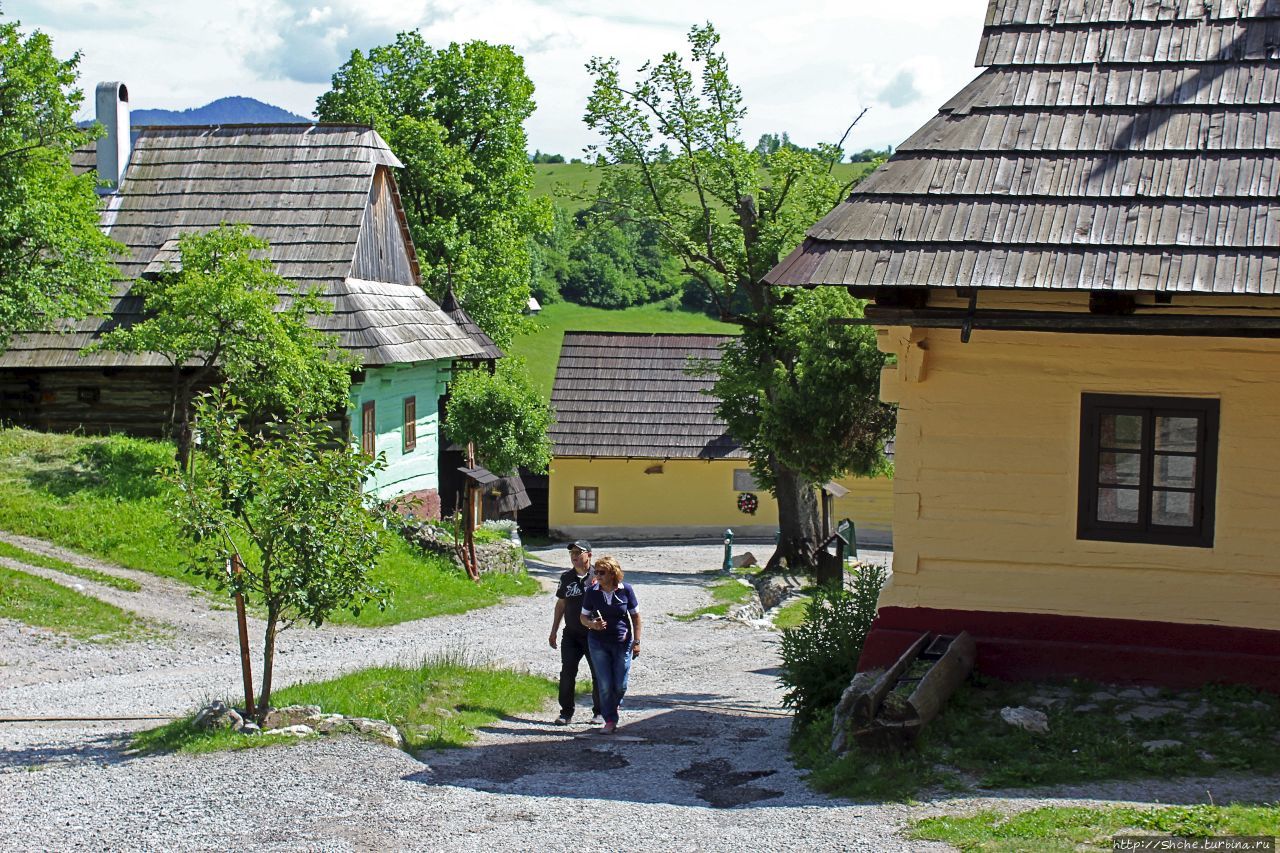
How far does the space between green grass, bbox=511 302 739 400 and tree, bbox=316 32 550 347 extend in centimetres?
2811

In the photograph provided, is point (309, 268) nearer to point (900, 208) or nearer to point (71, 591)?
point (71, 591)

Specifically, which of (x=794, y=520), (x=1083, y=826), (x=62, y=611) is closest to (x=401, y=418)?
(x=794, y=520)

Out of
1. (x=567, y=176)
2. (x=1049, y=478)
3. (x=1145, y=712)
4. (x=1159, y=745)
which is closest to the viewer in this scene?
(x=1159, y=745)

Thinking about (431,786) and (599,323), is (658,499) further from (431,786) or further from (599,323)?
(599,323)

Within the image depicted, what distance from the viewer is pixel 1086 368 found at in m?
9.12

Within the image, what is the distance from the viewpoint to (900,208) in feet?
30.1

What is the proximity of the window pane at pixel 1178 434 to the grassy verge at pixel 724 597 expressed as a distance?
11252 millimetres

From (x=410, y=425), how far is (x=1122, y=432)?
1798cm

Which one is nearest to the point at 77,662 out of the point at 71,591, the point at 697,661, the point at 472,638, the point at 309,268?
the point at 71,591

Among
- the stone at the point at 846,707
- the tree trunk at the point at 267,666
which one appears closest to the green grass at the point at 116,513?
the tree trunk at the point at 267,666

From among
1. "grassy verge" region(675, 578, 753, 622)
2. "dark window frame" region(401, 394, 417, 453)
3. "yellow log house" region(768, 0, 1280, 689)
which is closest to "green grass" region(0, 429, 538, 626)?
"grassy verge" region(675, 578, 753, 622)

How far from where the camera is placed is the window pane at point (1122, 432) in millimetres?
9109

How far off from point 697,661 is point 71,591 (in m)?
7.12

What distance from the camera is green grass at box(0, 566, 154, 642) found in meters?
14.4
